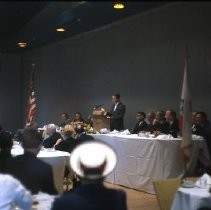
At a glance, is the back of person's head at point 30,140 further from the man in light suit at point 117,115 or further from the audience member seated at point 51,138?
the man in light suit at point 117,115

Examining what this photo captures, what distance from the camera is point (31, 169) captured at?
330 centimetres

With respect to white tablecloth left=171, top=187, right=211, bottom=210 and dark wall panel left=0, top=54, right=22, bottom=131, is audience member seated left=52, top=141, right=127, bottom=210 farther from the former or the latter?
dark wall panel left=0, top=54, right=22, bottom=131

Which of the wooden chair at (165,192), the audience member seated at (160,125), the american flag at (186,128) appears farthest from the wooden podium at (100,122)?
the wooden chair at (165,192)

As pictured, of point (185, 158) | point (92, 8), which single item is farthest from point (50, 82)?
point (185, 158)

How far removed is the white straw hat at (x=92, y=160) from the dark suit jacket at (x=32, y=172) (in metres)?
1.41

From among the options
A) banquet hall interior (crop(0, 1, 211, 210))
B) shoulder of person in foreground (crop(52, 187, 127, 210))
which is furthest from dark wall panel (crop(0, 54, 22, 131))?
shoulder of person in foreground (crop(52, 187, 127, 210))

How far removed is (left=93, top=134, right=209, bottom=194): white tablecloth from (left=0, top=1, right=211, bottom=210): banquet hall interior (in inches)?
1.0

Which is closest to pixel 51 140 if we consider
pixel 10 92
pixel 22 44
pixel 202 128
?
pixel 202 128

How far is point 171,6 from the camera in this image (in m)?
12.0

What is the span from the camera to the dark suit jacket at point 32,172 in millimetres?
3305

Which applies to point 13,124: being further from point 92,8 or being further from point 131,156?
point 131,156

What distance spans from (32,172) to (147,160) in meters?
5.04

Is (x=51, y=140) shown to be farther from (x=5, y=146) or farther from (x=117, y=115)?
(x=5, y=146)

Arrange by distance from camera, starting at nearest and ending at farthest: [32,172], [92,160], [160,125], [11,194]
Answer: [92,160], [11,194], [32,172], [160,125]
